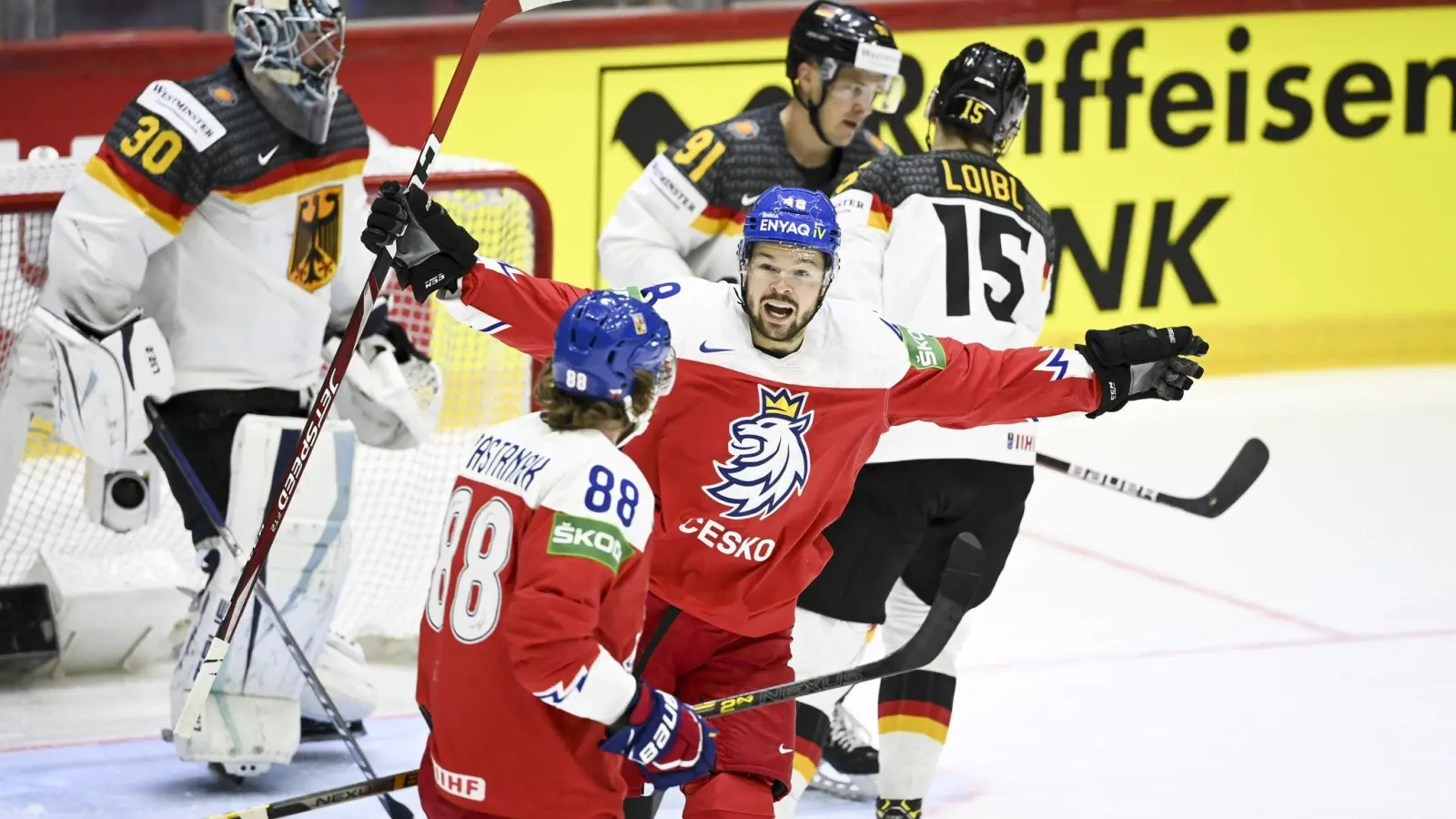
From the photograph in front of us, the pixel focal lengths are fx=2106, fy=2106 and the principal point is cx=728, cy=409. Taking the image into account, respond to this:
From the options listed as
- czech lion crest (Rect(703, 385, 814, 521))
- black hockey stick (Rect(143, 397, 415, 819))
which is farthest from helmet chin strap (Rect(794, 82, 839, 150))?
czech lion crest (Rect(703, 385, 814, 521))

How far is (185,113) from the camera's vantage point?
12.8 ft

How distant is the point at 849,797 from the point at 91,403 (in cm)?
163

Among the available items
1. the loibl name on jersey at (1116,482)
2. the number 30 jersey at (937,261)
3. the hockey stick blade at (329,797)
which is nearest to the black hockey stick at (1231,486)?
the loibl name on jersey at (1116,482)

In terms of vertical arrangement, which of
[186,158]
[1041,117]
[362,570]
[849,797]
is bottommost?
[849,797]

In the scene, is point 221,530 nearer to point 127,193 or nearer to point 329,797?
point 127,193

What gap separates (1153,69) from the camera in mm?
7457

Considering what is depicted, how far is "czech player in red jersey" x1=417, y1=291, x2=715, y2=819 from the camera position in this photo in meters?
2.36

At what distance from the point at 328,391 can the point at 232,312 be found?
85 centimetres

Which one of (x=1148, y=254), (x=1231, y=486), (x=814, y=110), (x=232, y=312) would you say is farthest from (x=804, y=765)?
(x=1148, y=254)

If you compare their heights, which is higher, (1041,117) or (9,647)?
(1041,117)

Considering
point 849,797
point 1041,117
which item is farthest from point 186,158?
point 1041,117

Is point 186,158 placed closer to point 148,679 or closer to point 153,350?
point 153,350

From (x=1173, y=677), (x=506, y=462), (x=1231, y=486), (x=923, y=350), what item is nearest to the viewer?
(x=506, y=462)

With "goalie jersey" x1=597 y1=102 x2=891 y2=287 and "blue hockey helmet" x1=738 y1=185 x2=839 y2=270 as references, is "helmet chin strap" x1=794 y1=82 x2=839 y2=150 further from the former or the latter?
"blue hockey helmet" x1=738 y1=185 x2=839 y2=270
